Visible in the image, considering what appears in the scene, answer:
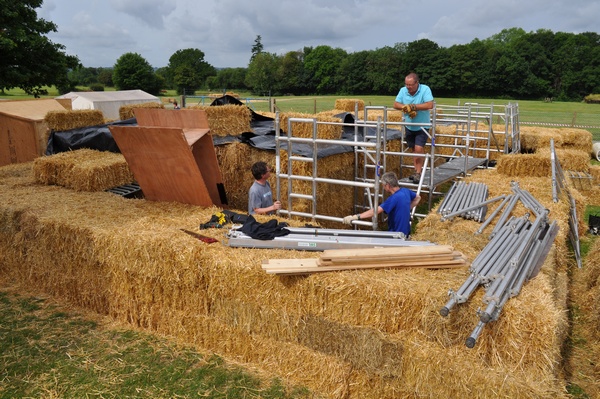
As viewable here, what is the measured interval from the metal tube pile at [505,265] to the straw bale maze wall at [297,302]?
0.13m

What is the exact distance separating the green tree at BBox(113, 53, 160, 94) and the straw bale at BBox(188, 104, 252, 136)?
276 ft

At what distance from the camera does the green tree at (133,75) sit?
87.9 metres

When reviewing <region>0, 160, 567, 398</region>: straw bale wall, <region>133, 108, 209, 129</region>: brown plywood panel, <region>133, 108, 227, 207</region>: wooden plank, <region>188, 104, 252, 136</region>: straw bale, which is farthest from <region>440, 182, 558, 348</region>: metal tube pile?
<region>188, 104, 252, 136</region>: straw bale

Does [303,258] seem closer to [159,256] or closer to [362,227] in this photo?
[159,256]

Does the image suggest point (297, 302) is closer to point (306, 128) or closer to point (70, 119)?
point (306, 128)

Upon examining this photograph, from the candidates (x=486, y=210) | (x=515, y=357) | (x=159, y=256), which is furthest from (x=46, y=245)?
(x=486, y=210)

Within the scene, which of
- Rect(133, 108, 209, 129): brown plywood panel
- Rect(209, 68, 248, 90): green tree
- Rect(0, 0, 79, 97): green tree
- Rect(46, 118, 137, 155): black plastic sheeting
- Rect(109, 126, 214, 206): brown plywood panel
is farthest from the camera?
Rect(209, 68, 248, 90): green tree

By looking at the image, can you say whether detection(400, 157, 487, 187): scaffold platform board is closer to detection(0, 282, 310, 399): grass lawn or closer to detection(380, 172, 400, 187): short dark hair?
detection(380, 172, 400, 187): short dark hair

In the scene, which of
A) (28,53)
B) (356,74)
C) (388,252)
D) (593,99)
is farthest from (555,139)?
(356,74)

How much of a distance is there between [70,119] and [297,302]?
32.8ft

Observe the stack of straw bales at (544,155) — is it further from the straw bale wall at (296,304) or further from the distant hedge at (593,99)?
the distant hedge at (593,99)

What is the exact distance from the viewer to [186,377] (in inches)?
197

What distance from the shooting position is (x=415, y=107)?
9641 millimetres

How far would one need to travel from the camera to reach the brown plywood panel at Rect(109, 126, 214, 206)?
7.31 metres
